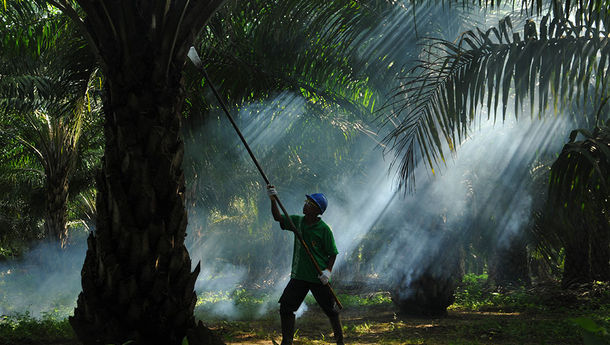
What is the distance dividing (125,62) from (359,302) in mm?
11916

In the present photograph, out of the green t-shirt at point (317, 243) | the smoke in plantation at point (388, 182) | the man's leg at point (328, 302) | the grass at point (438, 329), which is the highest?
the smoke in plantation at point (388, 182)

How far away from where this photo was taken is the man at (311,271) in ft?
17.5

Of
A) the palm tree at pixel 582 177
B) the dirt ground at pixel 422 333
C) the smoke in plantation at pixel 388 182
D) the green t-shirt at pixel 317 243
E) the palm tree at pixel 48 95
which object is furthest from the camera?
the smoke in plantation at pixel 388 182

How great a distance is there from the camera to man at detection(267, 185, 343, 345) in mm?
5340

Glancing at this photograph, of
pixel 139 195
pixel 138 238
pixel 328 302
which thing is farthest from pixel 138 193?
pixel 328 302

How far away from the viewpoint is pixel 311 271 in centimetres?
536

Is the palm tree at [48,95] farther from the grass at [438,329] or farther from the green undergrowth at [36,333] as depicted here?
the grass at [438,329]

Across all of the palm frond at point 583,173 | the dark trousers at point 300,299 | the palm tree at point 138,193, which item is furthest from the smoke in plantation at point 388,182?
the palm tree at point 138,193

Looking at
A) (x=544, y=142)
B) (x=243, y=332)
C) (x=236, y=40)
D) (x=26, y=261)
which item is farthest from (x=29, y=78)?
(x=26, y=261)

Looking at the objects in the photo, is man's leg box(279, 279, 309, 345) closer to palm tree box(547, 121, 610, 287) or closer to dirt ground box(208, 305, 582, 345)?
dirt ground box(208, 305, 582, 345)

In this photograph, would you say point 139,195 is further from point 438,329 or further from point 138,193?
point 438,329

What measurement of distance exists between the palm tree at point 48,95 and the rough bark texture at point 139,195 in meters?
4.67

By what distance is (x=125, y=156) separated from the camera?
149 inches

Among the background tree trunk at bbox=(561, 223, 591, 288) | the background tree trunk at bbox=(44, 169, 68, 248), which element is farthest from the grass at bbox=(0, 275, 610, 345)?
the background tree trunk at bbox=(44, 169, 68, 248)
